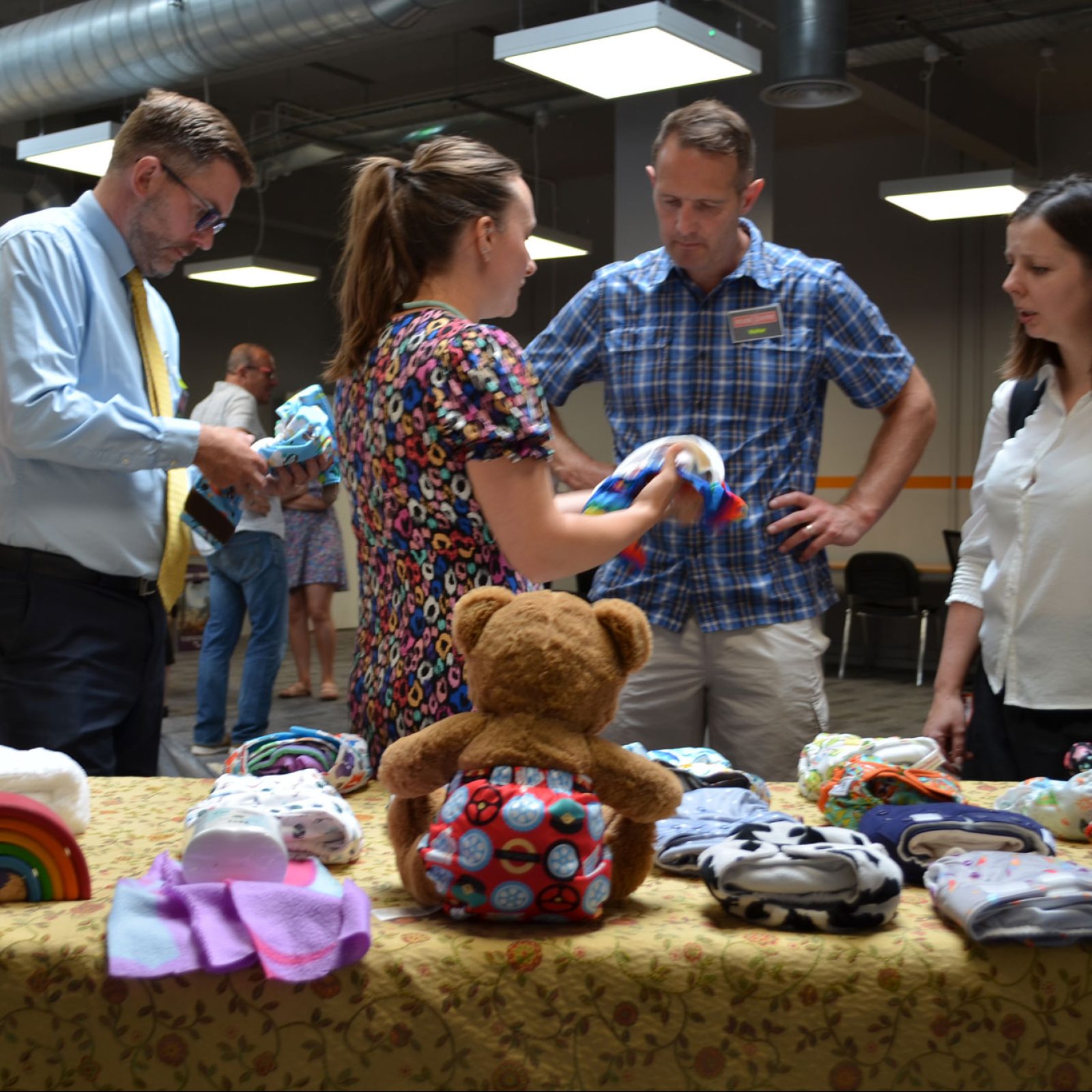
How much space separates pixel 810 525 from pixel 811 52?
4683 mm

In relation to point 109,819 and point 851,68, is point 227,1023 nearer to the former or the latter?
point 109,819

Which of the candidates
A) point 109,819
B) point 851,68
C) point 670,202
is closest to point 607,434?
point 851,68

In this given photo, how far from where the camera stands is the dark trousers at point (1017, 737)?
6.61ft

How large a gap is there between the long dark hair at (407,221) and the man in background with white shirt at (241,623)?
12.8 ft

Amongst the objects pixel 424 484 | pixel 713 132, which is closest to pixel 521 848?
pixel 424 484

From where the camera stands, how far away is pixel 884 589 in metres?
9.66

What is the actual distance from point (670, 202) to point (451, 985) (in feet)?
5.65

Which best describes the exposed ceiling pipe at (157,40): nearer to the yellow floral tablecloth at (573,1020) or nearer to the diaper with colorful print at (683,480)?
the diaper with colorful print at (683,480)

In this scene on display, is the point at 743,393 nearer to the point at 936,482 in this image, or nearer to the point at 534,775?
the point at 534,775

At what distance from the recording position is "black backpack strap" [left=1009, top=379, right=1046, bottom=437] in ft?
7.14

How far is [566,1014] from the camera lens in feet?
3.70

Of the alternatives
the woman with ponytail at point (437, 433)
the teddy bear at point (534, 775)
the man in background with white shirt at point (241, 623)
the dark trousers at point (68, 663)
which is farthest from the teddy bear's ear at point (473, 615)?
the man in background with white shirt at point (241, 623)

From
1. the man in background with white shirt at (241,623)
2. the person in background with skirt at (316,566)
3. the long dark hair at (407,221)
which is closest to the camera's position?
the long dark hair at (407,221)

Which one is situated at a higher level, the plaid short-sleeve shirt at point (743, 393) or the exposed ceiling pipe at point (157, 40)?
the exposed ceiling pipe at point (157, 40)
